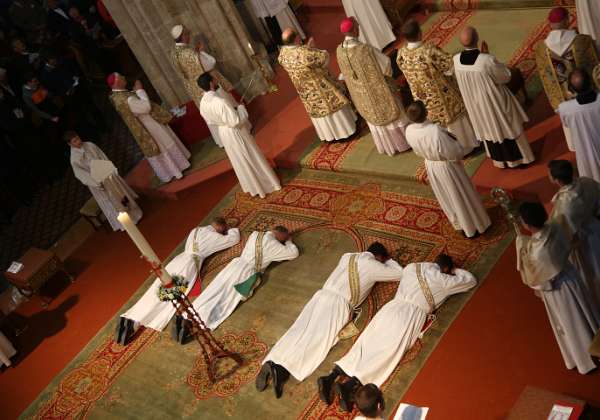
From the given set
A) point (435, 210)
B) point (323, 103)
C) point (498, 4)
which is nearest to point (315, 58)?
point (323, 103)

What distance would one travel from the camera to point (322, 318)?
7246 millimetres

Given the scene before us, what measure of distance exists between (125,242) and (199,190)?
1211 mm

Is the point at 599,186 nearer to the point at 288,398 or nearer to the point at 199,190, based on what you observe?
the point at 288,398

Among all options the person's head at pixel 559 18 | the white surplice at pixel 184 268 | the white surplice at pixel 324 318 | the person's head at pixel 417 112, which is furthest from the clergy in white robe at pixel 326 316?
the person's head at pixel 559 18

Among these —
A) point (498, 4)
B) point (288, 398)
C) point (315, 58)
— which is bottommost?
point (288, 398)

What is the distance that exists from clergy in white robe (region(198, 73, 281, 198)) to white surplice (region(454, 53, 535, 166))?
276 cm

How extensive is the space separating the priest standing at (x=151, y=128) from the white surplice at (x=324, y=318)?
4.06 meters

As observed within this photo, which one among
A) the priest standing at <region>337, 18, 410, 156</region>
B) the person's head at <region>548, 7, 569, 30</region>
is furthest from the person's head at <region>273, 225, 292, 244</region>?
the person's head at <region>548, 7, 569, 30</region>

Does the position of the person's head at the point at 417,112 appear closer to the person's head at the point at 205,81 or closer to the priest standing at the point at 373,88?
the priest standing at the point at 373,88

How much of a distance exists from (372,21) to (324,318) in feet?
16.2

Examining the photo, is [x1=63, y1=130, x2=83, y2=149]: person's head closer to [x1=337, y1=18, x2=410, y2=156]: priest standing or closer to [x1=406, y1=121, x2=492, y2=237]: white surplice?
[x1=337, y1=18, x2=410, y2=156]: priest standing

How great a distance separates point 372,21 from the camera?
1053cm

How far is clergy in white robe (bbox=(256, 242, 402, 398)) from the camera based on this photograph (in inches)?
277

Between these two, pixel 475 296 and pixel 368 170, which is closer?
pixel 475 296
